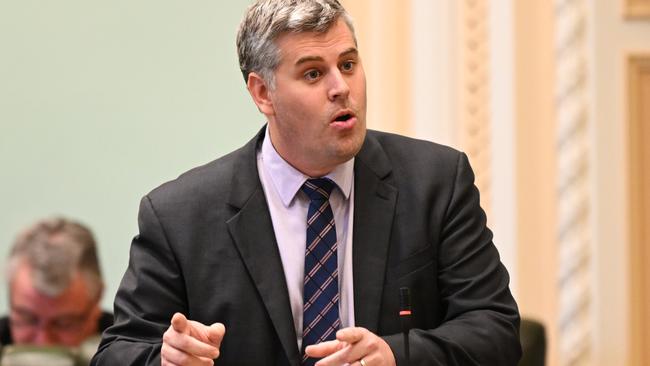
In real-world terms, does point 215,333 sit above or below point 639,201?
above

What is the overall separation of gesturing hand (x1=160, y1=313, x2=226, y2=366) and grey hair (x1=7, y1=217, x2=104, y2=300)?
2189 millimetres

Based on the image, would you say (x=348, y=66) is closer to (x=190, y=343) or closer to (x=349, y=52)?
(x=349, y=52)

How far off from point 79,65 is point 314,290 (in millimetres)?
2647

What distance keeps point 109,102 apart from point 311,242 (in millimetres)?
2501

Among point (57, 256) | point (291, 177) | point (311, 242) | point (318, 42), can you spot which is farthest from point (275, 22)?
point (57, 256)

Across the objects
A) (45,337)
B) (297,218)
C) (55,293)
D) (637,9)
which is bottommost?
(45,337)

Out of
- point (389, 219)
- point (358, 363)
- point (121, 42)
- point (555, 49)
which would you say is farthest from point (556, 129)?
point (358, 363)

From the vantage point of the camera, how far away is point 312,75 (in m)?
2.86

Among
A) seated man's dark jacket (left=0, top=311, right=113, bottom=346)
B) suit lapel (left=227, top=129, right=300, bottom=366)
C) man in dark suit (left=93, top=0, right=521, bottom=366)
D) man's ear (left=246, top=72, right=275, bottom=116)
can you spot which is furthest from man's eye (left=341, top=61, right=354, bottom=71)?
seated man's dark jacket (left=0, top=311, right=113, bottom=346)

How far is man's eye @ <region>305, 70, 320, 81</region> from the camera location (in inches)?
112

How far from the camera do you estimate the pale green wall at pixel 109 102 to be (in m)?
5.16

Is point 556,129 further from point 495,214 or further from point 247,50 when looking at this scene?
point 247,50

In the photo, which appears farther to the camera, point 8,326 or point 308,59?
point 8,326

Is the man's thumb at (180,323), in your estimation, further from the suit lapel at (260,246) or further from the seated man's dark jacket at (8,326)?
the seated man's dark jacket at (8,326)
